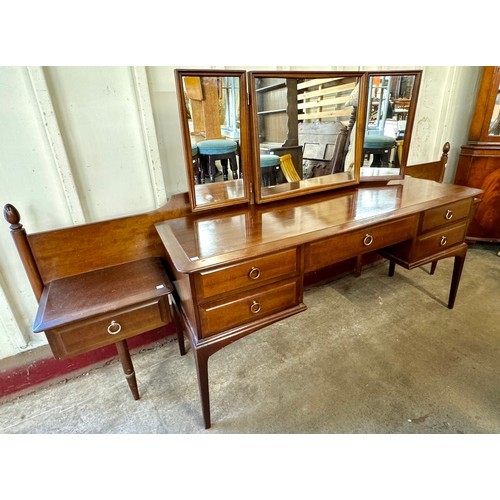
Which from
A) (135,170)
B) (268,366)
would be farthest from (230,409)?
(135,170)

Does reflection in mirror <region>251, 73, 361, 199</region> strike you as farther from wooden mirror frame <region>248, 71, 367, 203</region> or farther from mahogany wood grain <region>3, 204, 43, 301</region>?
mahogany wood grain <region>3, 204, 43, 301</region>

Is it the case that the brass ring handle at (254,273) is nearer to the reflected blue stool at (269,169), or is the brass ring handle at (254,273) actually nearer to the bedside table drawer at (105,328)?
the bedside table drawer at (105,328)

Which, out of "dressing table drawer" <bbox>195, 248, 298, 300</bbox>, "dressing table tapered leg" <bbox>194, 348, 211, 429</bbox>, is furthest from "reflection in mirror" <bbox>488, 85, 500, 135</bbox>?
"dressing table tapered leg" <bbox>194, 348, 211, 429</bbox>

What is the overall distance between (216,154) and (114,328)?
931 mm

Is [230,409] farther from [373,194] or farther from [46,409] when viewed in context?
[373,194]

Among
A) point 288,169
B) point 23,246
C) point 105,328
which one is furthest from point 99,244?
point 288,169

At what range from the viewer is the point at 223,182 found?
155 centimetres

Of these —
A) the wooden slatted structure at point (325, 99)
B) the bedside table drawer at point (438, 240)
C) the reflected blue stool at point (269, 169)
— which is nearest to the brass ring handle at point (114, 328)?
the reflected blue stool at point (269, 169)

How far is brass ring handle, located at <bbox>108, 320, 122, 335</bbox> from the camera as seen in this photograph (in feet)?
4.09

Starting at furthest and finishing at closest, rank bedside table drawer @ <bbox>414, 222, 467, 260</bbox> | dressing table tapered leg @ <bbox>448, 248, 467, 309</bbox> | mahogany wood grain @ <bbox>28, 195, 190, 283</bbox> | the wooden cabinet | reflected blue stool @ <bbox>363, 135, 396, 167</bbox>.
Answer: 1. the wooden cabinet
2. dressing table tapered leg @ <bbox>448, 248, 467, 309</bbox>
3. reflected blue stool @ <bbox>363, 135, 396, 167</bbox>
4. bedside table drawer @ <bbox>414, 222, 467, 260</bbox>
5. mahogany wood grain @ <bbox>28, 195, 190, 283</bbox>

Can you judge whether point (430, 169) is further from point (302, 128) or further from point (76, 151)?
point (76, 151)

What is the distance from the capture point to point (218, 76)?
1.34 m

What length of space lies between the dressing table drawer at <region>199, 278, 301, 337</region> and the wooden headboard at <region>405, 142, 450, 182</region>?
5.29 feet

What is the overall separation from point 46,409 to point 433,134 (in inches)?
136
